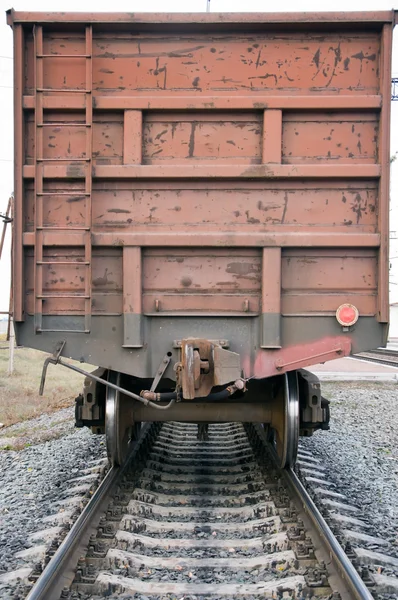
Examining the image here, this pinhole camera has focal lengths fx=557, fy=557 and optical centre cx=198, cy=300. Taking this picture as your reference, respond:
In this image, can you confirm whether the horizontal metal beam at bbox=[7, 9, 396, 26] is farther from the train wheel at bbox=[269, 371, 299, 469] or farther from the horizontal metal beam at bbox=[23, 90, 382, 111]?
the train wheel at bbox=[269, 371, 299, 469]

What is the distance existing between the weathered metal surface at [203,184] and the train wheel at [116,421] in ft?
1.80

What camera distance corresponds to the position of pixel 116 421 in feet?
17.4

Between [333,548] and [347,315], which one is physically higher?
[347,315]

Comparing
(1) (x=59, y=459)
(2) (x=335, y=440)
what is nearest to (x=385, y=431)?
(2) (x=335, y=440)

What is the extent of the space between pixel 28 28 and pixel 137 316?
2746 mm

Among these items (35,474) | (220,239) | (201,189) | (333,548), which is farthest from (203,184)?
(35,474)

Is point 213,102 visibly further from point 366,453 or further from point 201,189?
point 366,453

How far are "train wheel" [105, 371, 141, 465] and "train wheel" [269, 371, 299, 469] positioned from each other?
151cm

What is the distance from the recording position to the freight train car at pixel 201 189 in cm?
491

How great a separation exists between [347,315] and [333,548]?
6.55ft

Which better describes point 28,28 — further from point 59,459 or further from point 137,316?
point 59,459

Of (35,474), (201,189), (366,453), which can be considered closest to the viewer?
(201,189)

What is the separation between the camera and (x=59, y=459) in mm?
6785

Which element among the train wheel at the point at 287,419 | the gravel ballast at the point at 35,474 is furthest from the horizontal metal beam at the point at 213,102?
the gravel ballast at the point at 35,474
